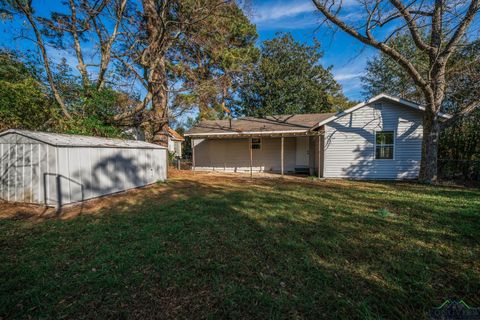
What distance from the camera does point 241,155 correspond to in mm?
14039

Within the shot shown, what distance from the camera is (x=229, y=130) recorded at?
1310cm

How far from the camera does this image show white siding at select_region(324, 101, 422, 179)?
31.6 ft

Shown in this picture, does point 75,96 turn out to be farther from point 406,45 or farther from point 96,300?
point 406,45

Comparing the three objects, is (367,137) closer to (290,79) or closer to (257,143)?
(257,143)

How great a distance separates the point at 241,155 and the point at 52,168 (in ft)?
33.5

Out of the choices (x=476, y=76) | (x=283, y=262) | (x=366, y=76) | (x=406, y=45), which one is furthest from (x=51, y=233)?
(x=366, y=76)

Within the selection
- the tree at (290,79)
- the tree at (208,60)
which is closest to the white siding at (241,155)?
the tree at (208,60)

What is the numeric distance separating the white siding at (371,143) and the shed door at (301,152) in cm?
243

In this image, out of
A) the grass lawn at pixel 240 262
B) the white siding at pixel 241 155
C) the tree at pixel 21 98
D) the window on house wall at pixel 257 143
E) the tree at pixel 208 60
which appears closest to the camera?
the grass lawn at pixel 240 262

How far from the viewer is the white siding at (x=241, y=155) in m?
13.4

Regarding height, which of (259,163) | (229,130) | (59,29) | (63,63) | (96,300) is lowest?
(96,300)

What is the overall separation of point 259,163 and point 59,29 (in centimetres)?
1253

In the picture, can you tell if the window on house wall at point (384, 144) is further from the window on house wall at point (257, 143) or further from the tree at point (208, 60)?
the tree at point (208, 60)

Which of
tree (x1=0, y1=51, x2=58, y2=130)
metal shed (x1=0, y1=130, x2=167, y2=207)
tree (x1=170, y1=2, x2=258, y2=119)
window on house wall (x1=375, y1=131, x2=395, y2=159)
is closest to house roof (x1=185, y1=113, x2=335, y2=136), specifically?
tree (x1=170, y1=2, x2=258, y2=119)
